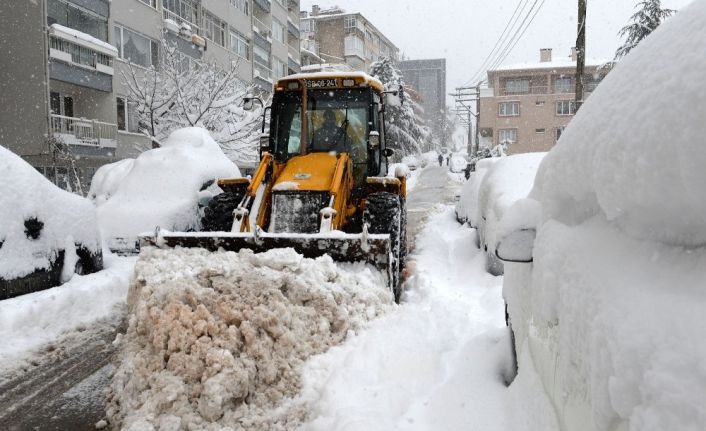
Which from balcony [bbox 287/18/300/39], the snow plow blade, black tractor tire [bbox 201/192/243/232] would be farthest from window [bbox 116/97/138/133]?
balcony [bbox 287/18/300/39]

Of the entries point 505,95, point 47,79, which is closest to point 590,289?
point 47,79

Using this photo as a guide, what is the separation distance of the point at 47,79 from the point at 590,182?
2032 cm

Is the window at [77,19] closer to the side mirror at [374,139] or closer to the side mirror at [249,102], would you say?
the side mirror at [249,102]

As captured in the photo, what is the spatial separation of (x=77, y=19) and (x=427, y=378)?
826 inches

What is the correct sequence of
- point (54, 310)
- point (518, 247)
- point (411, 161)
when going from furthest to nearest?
point (411, 161), point (54, 310), point (518, 247)

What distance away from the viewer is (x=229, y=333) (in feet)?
13.0

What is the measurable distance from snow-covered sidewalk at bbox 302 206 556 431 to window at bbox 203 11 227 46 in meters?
27.0

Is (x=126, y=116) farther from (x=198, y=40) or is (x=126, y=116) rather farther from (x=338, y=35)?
(x=338, y=35)

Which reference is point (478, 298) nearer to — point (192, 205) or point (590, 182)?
point (590, 182)

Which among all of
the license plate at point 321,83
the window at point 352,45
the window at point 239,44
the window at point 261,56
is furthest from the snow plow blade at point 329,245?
the window at point 352,45

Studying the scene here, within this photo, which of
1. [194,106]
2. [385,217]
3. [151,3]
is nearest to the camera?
[385,217]

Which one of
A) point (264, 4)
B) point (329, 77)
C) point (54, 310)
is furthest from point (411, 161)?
point (54, 310)

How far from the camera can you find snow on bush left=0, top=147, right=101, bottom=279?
598 centimetres

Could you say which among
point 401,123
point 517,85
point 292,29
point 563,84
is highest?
point 292,29
